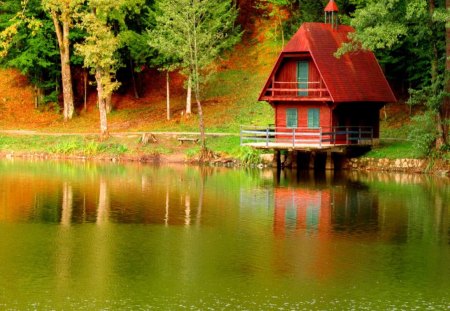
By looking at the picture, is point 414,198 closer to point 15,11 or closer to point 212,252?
point 212,252

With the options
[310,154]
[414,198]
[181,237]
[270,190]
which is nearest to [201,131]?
[310,154]

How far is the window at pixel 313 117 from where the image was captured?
52000 millimetres

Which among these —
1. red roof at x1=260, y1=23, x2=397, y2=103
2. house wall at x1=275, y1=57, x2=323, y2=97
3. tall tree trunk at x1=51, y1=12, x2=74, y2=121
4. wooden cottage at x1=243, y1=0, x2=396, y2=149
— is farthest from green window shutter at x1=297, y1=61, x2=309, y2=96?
tall tree trunk at x1=51, y1=12, x2=74, y2=121

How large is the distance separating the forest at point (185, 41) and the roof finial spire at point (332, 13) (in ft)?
2.98

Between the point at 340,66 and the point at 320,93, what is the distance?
2322 millimetres

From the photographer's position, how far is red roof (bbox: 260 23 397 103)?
51134 mm

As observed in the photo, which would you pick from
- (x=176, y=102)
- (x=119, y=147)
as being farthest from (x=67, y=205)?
(x=176, y=102)

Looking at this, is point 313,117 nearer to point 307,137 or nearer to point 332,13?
point 307,137

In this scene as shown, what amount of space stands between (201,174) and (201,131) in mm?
5736

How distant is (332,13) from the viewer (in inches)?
2141

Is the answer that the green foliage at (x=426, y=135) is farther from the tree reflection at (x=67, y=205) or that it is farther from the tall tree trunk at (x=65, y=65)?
the tall tree trunk at (x=65, y=65)

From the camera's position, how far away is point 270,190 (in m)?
44.1

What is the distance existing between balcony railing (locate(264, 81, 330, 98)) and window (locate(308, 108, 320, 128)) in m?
0.90

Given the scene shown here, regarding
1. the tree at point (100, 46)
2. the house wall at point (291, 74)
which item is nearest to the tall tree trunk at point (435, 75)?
the house wall at point (291, 74)
